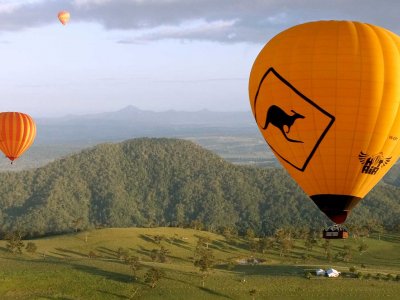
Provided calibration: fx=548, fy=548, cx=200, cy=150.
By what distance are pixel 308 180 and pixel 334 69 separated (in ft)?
29.1

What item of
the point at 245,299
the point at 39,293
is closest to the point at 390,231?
the point at 245,299

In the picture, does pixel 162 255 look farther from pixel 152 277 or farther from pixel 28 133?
pixel 152 277

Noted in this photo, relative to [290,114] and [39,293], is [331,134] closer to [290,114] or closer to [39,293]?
[290,114]

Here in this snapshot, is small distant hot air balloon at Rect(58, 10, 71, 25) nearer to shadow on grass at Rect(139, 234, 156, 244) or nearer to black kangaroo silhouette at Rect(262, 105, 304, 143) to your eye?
shadow on grass at Rect(139, 234, 156, 244)

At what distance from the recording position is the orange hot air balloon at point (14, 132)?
101 m

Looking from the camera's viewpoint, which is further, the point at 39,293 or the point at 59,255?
the point at 59,255

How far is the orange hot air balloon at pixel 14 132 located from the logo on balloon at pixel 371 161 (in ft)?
248

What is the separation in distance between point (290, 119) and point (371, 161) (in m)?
6.92

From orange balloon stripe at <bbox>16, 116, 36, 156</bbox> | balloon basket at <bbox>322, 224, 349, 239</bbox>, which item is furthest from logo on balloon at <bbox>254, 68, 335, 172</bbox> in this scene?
orange balloon stripe at <bbox>16, 116, 36, 156</bbox>

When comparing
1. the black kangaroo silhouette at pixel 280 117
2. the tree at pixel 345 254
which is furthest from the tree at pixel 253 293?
the tree at pixel 345 254

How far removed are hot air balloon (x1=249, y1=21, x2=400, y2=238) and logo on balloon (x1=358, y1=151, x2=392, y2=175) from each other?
0.08 m

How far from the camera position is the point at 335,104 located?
133ft

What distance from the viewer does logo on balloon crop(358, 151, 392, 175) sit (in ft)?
136

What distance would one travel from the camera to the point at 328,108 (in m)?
40.8
